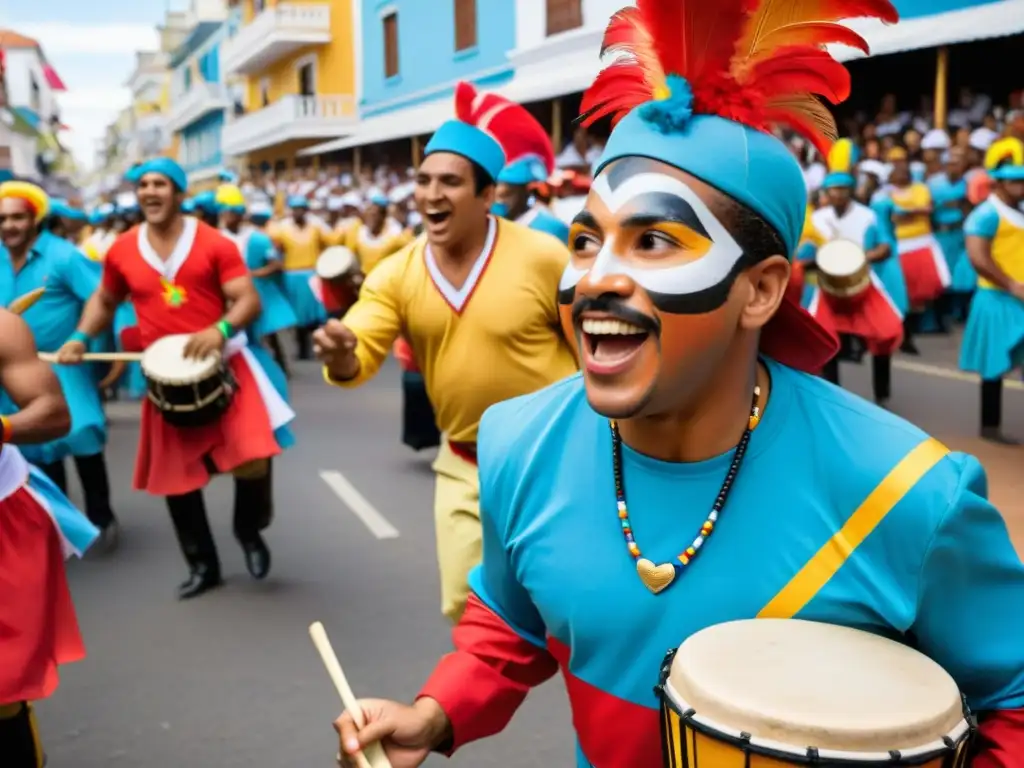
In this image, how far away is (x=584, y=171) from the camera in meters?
17.5

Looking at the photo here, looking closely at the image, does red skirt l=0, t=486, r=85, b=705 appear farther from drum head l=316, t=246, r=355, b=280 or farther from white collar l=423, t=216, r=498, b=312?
drum head l=316, t=246, r=355, b=280

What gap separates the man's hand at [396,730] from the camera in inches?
73.2

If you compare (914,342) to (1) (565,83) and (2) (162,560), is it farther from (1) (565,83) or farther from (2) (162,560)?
(2) (162,560)

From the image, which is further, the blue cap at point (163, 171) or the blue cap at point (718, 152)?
the blue cap at point (163, 171)

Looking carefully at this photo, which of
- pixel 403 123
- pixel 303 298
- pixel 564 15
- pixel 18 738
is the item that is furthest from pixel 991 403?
pixel 403 123

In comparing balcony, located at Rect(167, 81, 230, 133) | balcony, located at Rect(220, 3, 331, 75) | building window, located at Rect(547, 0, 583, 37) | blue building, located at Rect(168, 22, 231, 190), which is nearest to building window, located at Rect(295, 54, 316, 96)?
balcony, located at Rect(220, 3, 331, 75)

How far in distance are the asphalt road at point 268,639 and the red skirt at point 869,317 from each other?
1.07 metres

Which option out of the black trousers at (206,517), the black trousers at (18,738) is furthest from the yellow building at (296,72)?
the black trousers at (18,738)

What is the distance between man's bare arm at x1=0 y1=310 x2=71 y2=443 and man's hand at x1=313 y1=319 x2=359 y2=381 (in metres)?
0.74

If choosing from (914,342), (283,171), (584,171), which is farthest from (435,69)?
(283,171)

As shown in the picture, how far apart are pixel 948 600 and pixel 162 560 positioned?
214 inches

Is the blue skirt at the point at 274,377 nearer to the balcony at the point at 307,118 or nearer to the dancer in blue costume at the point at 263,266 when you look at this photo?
the dancer in blue costume at the point at 263,266

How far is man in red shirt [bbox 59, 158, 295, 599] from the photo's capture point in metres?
5.71

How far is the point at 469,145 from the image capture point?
4.34m
